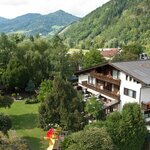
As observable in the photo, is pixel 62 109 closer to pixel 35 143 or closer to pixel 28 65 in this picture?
pixel 35 143

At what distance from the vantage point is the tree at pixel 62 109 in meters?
38.6

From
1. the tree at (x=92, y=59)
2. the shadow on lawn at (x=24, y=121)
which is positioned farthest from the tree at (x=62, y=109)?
the tree at (x=92, y=59)

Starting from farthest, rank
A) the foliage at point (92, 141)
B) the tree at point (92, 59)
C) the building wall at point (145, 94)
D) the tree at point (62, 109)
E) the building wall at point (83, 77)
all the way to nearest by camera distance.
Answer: the tree at point (92, 59), the building wall at point (83, 77), the building wall at point (145, 94), the tree at point (62, 109), the foliage at point (92, 141)

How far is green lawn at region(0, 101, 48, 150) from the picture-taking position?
37750 mm

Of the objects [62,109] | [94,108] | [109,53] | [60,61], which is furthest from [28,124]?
[109,53]

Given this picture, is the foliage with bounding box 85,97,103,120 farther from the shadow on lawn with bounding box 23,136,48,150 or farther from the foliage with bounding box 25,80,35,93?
the foliage with bounding box 25,80,35,93

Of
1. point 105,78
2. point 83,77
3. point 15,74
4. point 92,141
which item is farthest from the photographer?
point 15,74

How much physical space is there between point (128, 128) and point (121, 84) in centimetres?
1468

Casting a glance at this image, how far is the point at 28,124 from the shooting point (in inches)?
1752

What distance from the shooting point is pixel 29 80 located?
6431 centimetres

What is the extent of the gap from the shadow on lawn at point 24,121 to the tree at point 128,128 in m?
12.6

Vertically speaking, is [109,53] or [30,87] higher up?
[109,53]

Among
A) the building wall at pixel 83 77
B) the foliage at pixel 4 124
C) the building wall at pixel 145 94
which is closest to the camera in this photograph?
the foliage at pixel 4 124

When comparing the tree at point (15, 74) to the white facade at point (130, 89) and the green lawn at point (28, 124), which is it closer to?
the green lawn at point (28, 124)
